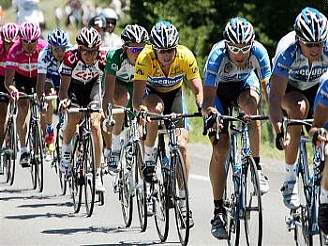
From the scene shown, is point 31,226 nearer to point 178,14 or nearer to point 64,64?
point 64,64

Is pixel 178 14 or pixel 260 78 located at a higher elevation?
pixel 178 14

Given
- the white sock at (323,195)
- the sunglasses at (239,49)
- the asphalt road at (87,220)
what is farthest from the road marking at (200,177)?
the white sock at (323,195)

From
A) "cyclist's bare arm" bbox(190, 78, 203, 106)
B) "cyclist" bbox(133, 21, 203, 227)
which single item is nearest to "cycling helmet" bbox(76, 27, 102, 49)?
"cyclist" bbox(133, 21, 203, 227)

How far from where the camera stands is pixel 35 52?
15.1 m

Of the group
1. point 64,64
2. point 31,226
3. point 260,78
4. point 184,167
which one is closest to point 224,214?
point 184,167

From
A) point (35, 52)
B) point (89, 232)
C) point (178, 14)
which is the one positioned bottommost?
point (89, 232)

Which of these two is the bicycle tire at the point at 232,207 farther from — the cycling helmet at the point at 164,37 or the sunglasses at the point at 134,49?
the sunglasses at the point at 134,49

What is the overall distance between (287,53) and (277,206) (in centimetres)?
366

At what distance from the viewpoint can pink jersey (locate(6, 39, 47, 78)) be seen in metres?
14.8

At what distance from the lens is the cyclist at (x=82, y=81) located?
12398 mm

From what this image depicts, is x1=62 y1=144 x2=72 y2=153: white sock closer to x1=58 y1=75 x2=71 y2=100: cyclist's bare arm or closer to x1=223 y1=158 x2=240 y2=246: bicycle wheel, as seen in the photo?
x1=58 y1=75 x2=71 y2=100: cyclist's bare arm

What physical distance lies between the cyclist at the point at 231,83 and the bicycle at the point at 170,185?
29cm

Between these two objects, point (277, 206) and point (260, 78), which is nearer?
point (260, 78)

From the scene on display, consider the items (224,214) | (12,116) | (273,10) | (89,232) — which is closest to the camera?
(224,214)
